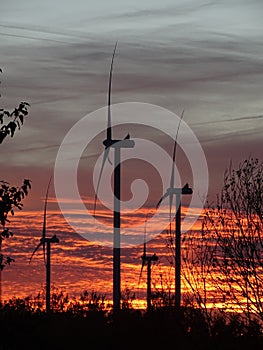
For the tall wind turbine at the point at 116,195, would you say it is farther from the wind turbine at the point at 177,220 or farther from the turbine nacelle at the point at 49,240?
the turbine nacelle at the point at 49,240

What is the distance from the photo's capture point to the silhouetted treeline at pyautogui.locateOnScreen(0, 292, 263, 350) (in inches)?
1690

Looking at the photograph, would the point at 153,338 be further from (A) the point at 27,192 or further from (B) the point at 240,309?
(A) the point at 27,192

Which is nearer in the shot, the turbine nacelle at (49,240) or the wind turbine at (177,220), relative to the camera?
the wind turbine at (177,220)

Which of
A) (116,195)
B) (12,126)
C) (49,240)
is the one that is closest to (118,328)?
(116,195)

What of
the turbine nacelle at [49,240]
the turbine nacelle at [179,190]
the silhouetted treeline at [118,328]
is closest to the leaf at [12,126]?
the silhouetted treeline at [118,328]

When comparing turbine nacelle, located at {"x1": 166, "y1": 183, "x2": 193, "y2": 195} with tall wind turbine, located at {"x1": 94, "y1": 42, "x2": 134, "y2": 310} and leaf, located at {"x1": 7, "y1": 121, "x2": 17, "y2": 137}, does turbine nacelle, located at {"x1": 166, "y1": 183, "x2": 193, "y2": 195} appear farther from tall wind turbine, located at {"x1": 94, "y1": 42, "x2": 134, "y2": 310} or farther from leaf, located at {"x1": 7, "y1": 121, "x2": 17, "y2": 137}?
leaf, located at {"x1": 7, "y1": 121, "x2": 17, "y2": 137}

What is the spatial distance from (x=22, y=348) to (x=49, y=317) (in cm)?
403

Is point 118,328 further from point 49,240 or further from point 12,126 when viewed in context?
point 49,240

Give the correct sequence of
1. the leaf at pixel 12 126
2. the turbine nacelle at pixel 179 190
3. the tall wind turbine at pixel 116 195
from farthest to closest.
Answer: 1. the turbine nacelle at pixel 179 190
2. the tall wind turbine at pixel 116 195
3. the leaf at pixel 12 126

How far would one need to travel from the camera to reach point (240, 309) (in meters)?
43.4

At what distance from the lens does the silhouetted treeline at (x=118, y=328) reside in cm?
4294

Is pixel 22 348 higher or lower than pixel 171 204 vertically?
lower

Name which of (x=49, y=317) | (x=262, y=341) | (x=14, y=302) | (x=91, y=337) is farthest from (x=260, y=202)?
(x=14, y=302)

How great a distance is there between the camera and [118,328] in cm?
4991
